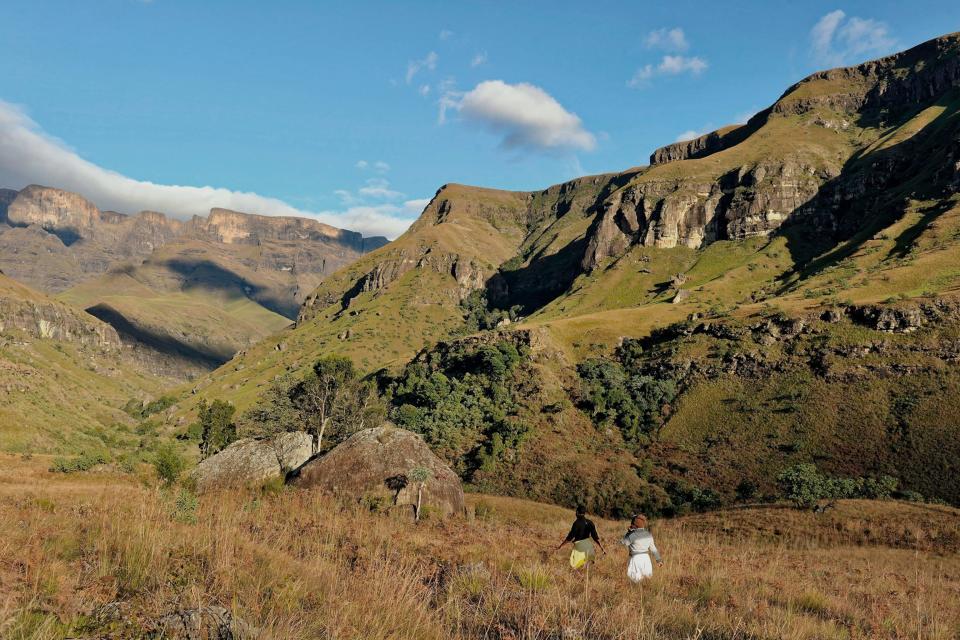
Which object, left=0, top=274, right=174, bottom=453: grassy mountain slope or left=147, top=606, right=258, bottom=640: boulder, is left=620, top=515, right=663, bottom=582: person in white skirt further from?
left=0, top=274, right=174, bottom=453: grassy mountain slope

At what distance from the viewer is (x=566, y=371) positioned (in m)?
73.8

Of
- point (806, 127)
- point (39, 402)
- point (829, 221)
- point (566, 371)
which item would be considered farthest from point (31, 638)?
point (806, 127)

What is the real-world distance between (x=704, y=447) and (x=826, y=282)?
185 feet

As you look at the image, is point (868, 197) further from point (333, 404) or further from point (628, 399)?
point (333, 404)

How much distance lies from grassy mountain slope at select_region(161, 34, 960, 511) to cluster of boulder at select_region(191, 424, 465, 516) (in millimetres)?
28037

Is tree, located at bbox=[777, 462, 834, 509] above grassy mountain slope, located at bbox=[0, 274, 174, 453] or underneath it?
above

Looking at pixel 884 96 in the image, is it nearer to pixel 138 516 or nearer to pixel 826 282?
pixel 826 282

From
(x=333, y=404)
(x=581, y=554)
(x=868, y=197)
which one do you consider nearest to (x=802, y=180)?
(x=868, y=197)

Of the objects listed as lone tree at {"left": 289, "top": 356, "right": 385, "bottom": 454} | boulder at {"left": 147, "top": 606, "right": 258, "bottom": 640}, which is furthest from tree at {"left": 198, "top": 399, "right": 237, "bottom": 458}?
boulder at {"left": 147, "top": 606, "right": 258, "bottom": 640}

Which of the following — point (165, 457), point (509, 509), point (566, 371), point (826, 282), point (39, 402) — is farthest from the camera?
point (39, 402)

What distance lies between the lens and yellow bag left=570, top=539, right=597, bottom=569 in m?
7.96

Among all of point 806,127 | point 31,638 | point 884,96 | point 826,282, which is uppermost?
point 884,96

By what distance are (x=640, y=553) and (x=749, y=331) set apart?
218ft

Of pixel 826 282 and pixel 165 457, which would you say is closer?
pixel 165 457
